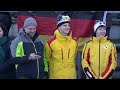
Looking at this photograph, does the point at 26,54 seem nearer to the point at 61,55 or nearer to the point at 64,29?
the point at 61,55

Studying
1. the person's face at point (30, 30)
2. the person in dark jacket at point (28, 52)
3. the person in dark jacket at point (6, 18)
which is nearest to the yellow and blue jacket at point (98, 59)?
the person in dark jacket at point (28, 52)

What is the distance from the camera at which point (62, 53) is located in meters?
4.71

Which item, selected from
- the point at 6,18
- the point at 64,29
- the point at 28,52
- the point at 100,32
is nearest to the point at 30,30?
the point at 28,52

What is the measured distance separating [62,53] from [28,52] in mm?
464

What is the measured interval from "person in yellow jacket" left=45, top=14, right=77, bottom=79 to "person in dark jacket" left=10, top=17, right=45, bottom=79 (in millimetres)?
190

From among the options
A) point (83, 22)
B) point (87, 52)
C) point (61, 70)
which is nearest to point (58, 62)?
point (61, 70)

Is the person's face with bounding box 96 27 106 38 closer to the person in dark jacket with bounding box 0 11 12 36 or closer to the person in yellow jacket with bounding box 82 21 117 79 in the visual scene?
the person in yellow jacket with bounding box 82 21 117 79

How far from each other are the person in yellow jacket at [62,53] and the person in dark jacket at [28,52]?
0.62 feet

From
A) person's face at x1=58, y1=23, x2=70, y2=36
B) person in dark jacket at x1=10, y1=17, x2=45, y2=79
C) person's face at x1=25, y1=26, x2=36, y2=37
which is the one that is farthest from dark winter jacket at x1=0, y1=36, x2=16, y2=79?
person's face at x1=58, y1=23, x2=70, y2=36

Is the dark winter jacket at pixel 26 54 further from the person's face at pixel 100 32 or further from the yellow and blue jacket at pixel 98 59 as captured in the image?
the person's face at pixel 100 32

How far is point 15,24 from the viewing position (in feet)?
19.0

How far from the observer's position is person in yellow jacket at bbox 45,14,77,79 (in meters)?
4.71
